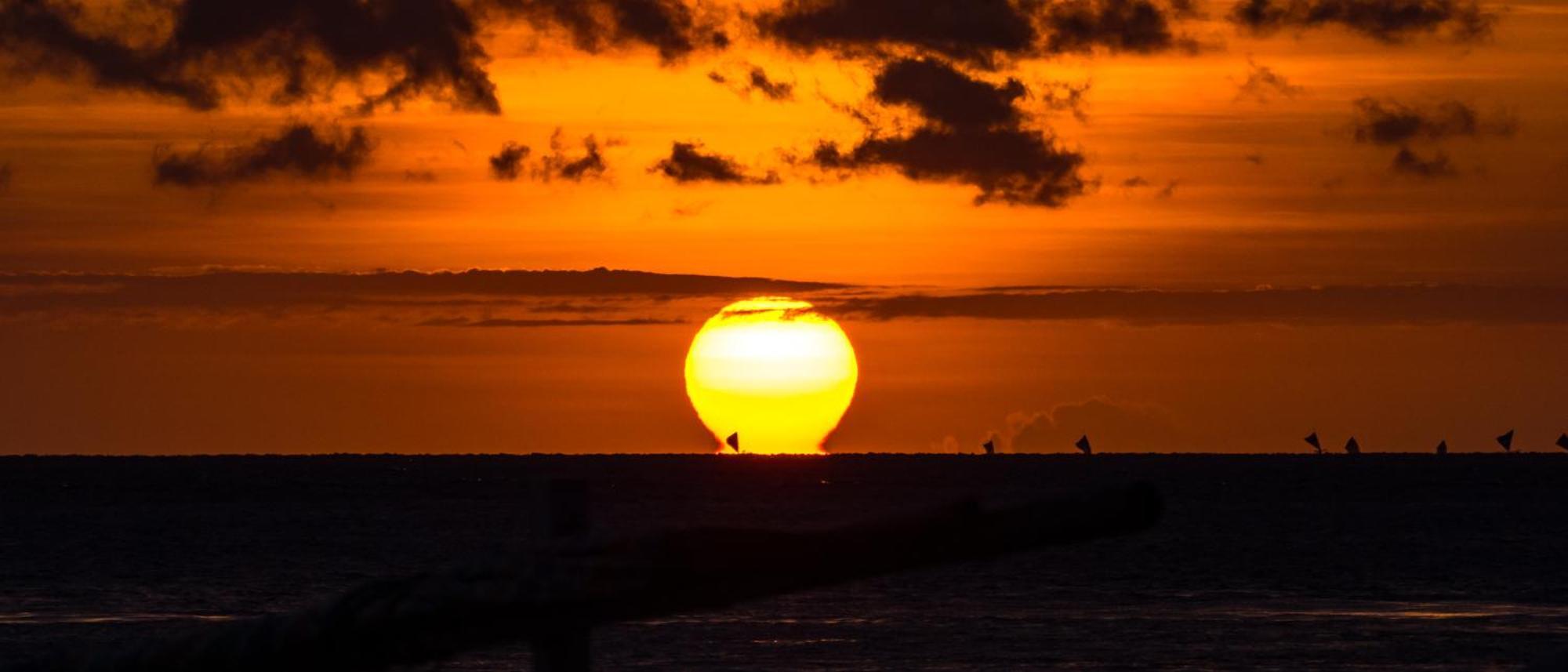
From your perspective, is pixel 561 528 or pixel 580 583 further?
pixel 561 528

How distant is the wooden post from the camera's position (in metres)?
8.13

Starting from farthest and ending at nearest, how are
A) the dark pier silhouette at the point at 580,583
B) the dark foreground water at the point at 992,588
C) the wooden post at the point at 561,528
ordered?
the dark foreground water at the point at 992,588 → the wooden post at the point at 561,528 → the dark pier silhouette at the point at 580,583

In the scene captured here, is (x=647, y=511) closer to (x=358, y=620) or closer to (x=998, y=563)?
(x=998, y=563)

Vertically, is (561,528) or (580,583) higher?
(561,528)

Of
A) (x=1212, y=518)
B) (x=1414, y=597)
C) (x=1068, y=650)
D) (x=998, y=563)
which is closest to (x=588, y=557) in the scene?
(x=1068, y=650)

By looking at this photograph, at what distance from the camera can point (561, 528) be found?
26.7 ft

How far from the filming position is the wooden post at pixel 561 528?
26.7 ft

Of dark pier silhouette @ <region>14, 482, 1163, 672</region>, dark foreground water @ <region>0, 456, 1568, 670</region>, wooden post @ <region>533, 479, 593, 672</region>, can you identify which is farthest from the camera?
dark foreground water @ <region>0, 456, 1568, 670</region>

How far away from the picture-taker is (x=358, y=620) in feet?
26.0

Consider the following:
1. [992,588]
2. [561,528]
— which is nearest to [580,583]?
[561,528]

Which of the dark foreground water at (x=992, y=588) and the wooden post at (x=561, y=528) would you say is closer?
the wooden post at (x=561, y=528)

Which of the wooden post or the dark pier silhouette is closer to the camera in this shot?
the dark pier silhouette

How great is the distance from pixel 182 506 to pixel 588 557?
12548 centimetres

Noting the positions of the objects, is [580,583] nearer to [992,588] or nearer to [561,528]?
[561,528]
